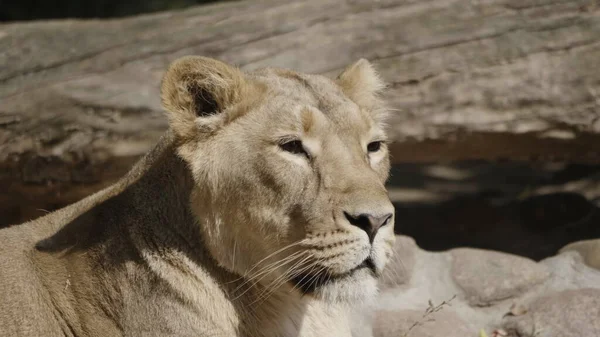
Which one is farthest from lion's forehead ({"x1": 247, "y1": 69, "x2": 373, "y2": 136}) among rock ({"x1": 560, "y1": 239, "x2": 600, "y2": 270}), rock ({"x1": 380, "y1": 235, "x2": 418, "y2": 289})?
rock ({"x1": 560, "y1": 239, "x2": 600, "y2": 270})

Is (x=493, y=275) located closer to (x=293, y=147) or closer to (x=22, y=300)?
(x=293, y=147)

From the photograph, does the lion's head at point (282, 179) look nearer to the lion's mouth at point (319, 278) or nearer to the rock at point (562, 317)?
the lion's mouth at point (319, 278)

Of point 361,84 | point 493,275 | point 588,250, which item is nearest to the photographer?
point 361,84

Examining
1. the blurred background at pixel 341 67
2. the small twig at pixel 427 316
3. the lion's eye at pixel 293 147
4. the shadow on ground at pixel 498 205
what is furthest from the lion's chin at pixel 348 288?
the shadow on ground at pixel 498 205

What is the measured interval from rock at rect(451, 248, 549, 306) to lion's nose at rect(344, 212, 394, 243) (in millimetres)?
1878

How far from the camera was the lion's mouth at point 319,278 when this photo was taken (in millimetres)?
3256

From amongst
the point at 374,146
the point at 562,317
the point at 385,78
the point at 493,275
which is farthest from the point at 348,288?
the point at 385,78

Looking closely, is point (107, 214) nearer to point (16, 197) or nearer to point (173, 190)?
point (173, 190)

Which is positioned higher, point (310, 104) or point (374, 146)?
point (310, 104)

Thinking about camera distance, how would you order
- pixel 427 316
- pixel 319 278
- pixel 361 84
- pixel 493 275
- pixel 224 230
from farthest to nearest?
pixel 493 275 → pixel 427 316 → pixel 361 84 → pixel 224 230 → pixel 319 278

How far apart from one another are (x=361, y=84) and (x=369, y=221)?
39.3 inches

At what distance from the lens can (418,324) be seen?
4.54m

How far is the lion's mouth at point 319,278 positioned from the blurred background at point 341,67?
202 cm

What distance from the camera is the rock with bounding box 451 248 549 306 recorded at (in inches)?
193
